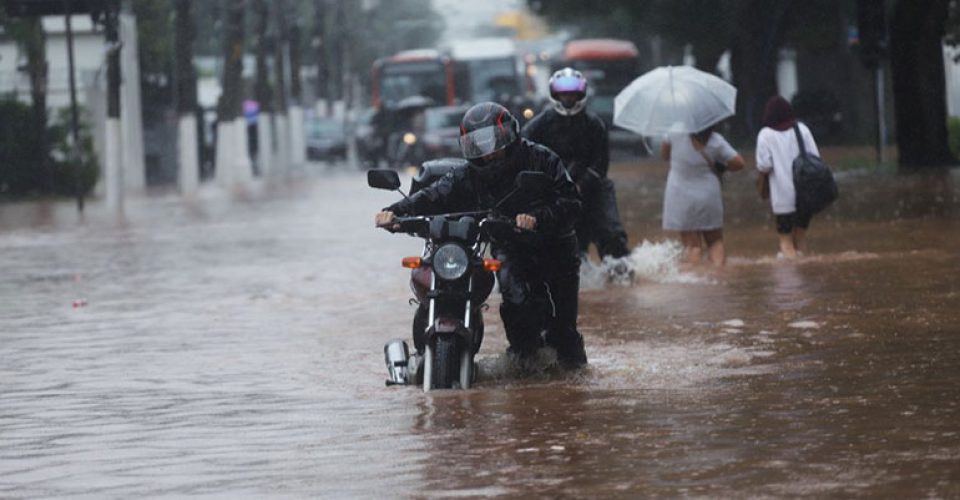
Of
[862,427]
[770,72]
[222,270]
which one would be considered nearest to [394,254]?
[222,270]

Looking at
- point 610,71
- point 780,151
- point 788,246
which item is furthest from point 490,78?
point 780,151

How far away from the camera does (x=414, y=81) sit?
229 feet

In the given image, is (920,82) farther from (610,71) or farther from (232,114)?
(610,71)

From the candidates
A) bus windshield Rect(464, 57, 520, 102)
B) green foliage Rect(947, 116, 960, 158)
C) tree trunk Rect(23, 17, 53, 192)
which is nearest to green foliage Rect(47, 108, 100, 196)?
tree trunk Rect(23, 17, 53, 192)

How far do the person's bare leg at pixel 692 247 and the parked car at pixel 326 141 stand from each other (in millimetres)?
54810

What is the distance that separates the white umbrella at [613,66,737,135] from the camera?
58.3 ft

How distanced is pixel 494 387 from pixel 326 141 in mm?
63054

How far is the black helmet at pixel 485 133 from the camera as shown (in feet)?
35.3

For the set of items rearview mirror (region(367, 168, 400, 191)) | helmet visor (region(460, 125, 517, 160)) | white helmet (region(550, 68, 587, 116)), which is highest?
white helmet (region(550, 68, 587, 116))

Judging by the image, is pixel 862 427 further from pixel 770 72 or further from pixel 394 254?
pixel 770 72

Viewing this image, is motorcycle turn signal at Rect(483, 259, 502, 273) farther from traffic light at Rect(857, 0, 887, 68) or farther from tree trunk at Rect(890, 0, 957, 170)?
tree trunk at Rect(890, 0, 957, 170)

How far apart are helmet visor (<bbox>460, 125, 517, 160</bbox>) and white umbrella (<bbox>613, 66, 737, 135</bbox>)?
7029mm

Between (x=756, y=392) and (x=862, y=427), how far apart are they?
1.32 m

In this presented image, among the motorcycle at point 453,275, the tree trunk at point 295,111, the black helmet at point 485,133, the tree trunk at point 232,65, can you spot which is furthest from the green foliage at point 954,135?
the motorcycle at point 453,275
